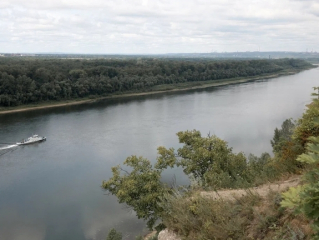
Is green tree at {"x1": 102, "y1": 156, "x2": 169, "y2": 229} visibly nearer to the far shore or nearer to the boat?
the boat

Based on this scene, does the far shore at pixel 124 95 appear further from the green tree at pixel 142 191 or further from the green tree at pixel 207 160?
the green tree at pixel 207 160

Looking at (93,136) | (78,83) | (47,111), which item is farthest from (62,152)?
(78,83)

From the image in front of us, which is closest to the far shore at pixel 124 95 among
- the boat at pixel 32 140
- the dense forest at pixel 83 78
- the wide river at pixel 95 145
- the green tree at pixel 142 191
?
the dense forest at pixel 83 78

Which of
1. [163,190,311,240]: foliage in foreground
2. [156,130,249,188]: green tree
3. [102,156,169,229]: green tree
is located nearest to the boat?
[102,156,169,229]: green tree

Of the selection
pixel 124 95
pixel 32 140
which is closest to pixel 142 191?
pixel 32 140

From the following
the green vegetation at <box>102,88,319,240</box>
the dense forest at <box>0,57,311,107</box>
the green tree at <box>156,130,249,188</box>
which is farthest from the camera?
the dense forest at <box>0,57,311,107</box>

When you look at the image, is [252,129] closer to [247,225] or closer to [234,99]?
[234,99]

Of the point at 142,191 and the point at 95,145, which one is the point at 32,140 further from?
the point at 142,191

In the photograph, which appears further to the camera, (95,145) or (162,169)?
(95,145)

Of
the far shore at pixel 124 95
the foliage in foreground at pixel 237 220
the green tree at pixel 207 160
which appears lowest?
the far shore at pixel 124 95
